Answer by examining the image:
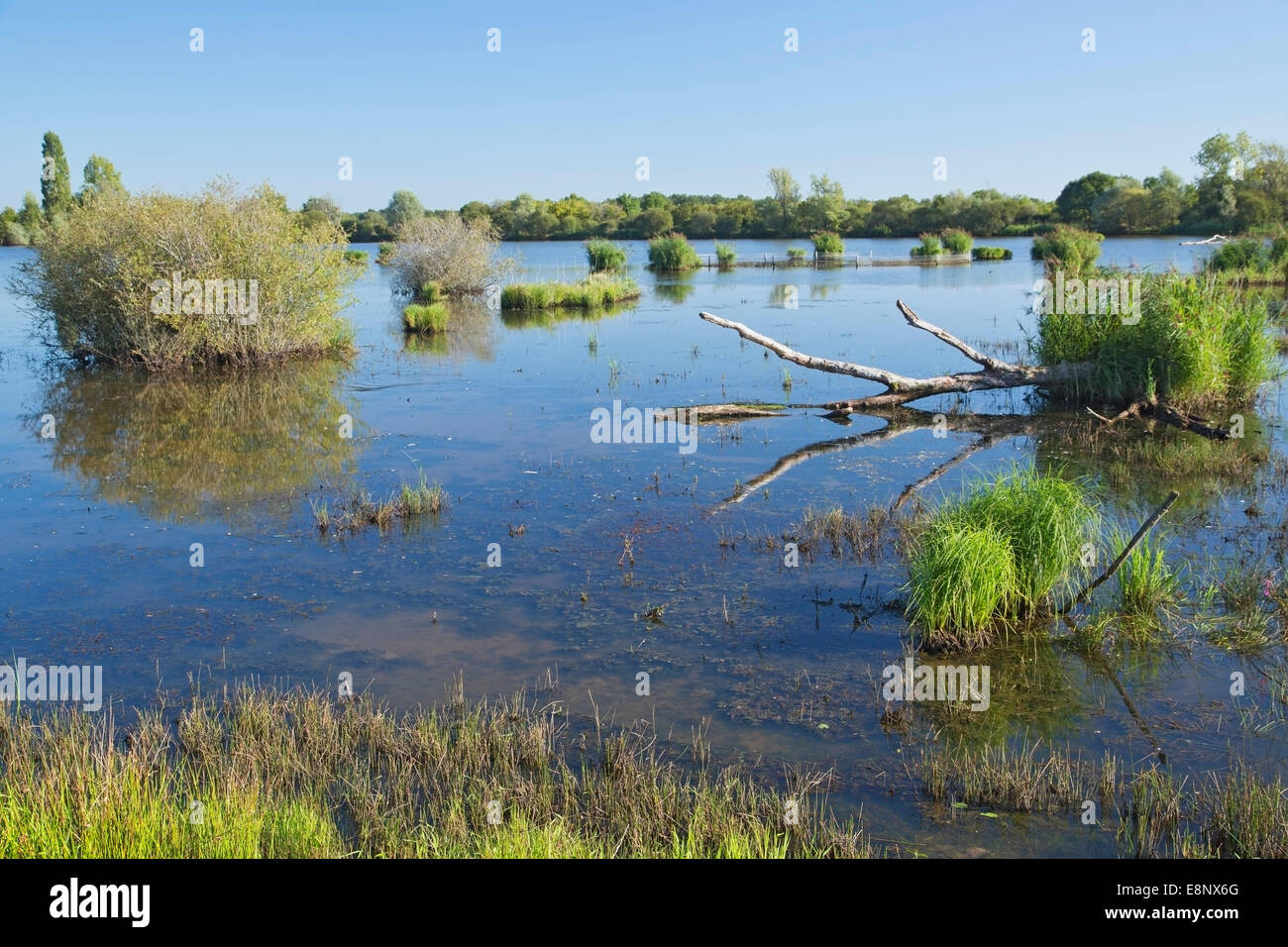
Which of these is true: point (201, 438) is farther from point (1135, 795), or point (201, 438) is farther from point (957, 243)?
point (957, 243)

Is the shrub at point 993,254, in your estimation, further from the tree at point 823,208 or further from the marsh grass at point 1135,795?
the marsh grass at point 1135,795

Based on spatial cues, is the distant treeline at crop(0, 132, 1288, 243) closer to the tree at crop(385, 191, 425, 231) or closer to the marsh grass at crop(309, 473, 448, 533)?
the tree at crop(385, 191, 425, 231)

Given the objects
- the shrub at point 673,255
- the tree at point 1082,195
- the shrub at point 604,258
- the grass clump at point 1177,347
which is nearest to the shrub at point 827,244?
the shrub at point 673,255

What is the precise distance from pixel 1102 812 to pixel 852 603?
3.25 metres

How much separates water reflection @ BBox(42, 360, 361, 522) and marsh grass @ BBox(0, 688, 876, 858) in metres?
5.36

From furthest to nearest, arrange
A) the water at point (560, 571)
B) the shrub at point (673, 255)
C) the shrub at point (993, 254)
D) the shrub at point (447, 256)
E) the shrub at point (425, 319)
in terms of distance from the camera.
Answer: the shrub at point (993, 254) → the shrub at point (673, 255) → the shrub at point (447, 256) → the shrub at point (425, 319) → the water at point (560, 571)

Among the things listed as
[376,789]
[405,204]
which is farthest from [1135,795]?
[405,204]

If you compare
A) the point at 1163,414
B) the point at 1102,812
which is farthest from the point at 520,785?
the point at 1163,414

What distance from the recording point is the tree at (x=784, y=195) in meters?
94.6

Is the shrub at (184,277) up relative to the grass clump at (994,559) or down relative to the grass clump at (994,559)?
up

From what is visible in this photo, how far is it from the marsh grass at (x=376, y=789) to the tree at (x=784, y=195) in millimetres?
92579

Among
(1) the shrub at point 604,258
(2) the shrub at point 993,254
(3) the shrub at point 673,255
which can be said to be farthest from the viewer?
(2) the shrub at point 993,254

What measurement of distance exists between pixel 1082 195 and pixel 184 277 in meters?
81.7

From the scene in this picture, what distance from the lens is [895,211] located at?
9188 cm
